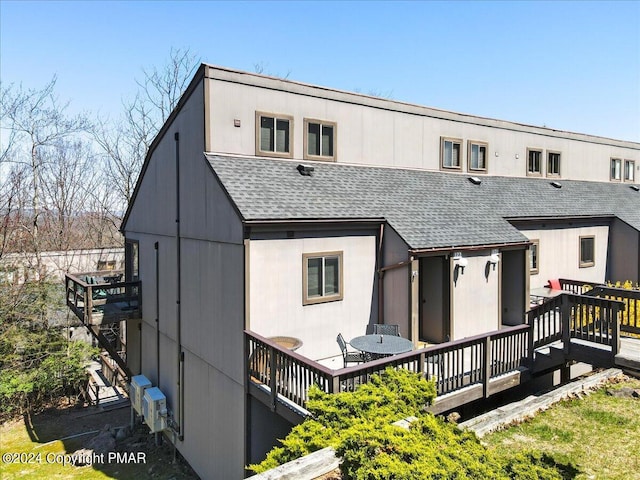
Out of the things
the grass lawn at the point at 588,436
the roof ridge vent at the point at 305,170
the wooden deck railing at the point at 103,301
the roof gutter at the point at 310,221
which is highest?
the roof ridge vent at the point at 305,170

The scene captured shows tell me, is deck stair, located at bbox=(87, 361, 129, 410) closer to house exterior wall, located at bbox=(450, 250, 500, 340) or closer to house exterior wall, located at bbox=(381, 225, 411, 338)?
house exterior wall, located at bbox=(381, 225, 411, 338)

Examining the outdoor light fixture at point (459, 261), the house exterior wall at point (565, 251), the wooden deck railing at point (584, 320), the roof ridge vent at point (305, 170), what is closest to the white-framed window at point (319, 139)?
the roof ridge vent at point (305, 170)

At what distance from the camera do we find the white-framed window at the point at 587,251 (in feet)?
51.6

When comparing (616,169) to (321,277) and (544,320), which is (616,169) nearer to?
(544,320)

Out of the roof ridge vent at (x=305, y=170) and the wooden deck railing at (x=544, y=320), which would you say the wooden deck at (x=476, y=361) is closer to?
the wooden deck railing at (x=544, y=320)

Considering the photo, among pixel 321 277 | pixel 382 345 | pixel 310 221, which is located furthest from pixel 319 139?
pixel 382 345

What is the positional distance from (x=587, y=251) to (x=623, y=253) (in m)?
1.93

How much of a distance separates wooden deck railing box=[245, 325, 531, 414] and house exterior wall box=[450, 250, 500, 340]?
128 centimetres

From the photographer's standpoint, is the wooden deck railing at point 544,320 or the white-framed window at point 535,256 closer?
the wooden deck railing at point 544,320

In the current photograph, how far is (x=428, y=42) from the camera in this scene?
609 inches

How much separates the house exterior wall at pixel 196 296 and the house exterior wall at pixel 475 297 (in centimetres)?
503

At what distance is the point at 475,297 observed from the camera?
10.2m

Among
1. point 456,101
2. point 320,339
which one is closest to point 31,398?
point 320,339

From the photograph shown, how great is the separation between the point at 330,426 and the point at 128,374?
13330mm
